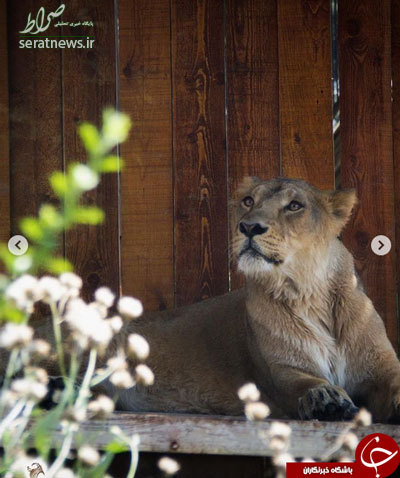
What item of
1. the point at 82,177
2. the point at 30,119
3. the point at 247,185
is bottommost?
the point at 82,177

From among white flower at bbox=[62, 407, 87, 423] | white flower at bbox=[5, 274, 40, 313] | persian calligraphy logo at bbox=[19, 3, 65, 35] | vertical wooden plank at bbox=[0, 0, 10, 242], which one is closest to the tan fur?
vertical wooden plank at bbox=[0, 0, 10, 242]

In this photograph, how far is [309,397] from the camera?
10.8 feet

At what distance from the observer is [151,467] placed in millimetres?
3676

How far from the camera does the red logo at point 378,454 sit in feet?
9.71

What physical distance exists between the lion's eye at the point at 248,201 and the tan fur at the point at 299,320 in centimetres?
2

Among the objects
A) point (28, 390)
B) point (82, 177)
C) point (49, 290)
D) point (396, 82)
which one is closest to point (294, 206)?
point (396, 82)

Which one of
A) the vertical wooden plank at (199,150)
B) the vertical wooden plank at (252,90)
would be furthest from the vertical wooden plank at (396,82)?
the vertical wooden plank at (199,150)

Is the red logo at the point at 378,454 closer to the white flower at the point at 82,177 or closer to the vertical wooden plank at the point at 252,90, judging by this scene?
the white flower at the point at 82,177

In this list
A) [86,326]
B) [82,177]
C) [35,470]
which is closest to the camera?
[82,177]

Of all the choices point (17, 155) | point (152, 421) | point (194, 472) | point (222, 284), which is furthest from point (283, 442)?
point (17, 155)

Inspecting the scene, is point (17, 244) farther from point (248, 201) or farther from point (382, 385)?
point (382, 385)

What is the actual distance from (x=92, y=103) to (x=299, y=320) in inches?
72.7

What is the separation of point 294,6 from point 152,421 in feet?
8.60

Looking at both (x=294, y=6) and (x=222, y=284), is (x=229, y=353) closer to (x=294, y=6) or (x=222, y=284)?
(x=222, y=284)
